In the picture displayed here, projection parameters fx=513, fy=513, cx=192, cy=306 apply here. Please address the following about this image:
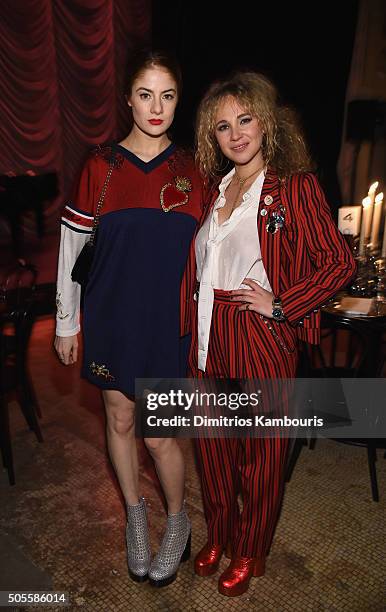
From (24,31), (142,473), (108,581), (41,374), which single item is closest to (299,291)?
(108,581)

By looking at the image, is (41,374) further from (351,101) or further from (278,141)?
(351,101)

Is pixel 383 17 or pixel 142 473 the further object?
pixel 383 17

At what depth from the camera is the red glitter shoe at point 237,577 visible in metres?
1.73

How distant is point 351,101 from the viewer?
6664mm

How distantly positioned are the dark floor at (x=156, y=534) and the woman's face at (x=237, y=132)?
4.71 ft

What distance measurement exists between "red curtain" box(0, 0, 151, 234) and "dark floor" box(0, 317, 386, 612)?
19.9 feet

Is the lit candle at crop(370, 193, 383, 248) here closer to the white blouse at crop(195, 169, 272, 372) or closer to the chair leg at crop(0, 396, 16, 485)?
the white blouse at crop(195, 169, 272, 372)

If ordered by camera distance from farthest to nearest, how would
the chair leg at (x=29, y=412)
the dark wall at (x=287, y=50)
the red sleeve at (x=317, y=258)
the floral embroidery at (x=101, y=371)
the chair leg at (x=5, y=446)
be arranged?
the dark wall at (x=287, y=50) → the chair leg at (x=29, y=412) → the chair leg at (x=5, y=446) → the floral embroidery at (x=101, y=371) → the red sleeve at (x=317, y=258)

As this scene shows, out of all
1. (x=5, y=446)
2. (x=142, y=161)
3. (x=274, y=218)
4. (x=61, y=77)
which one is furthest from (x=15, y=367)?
(x=61, y=77)

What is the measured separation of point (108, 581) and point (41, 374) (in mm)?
1949

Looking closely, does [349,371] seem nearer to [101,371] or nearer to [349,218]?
[349,218]

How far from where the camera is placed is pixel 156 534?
2.03m

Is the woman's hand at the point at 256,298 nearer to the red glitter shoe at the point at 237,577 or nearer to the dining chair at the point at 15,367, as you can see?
the red glitter shoe at the point at 237,577

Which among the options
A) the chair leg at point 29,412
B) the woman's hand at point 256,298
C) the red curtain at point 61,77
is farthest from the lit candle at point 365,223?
the red curtain at point 61,77
